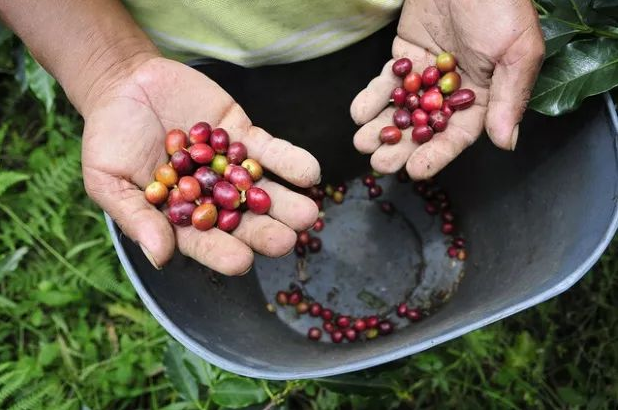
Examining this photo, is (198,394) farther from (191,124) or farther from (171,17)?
(171,17)

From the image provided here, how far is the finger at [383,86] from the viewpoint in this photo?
2.29 metres

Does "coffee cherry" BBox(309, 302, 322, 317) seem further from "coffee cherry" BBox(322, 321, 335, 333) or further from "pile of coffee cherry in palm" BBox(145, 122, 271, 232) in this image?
"pile of coffee cherry in palm" BBox(145, 122, 271, 232)

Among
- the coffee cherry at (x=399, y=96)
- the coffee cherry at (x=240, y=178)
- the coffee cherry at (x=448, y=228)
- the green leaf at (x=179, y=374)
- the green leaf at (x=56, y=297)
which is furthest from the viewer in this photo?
the green leaf at (x=56, y=297)

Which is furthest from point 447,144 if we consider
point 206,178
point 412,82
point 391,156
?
point 206,178

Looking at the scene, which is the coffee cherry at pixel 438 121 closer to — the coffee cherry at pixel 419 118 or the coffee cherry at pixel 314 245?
the coffee cherry at pixel 419 118

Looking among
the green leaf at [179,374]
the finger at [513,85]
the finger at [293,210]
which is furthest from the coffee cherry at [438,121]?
the green leaf at [179,374]

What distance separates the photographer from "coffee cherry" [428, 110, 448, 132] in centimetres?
219

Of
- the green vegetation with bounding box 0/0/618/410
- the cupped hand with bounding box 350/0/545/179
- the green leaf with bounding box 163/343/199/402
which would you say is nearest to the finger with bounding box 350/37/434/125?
the cupped hand with bounding box 350/0/545/179

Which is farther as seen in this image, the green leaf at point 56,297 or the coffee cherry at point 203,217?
the green leaf at point 56,297

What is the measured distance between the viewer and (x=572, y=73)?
193 cm

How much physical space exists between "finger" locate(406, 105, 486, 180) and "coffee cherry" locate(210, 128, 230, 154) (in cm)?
65

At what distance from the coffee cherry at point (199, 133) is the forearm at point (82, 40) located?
1.05 feet

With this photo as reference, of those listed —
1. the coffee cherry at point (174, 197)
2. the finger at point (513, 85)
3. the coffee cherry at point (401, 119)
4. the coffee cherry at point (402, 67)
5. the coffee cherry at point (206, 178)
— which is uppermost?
the finger at point (513, 85)

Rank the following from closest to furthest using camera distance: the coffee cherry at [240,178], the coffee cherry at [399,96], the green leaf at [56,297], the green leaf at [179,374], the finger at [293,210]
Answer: the finger at [293,210]
the coffee cherry at [240,178]
the coffee cherry at [399,96]
the green leaf at [179,374]
the green leaf at [56,297]
